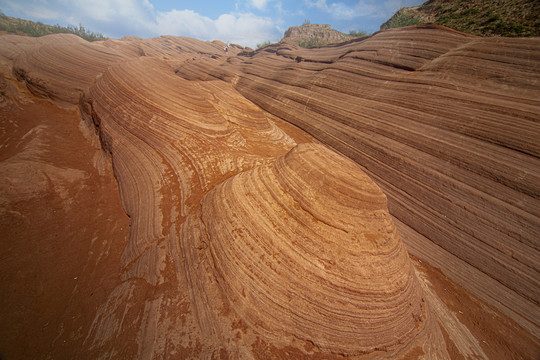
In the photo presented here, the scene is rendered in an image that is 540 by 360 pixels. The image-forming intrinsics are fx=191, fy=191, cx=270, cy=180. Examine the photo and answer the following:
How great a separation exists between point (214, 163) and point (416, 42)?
9412mm

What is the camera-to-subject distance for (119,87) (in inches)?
238

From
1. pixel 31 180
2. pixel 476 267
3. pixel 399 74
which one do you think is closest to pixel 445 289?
pixel 476 267

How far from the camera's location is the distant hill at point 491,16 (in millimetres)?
6243

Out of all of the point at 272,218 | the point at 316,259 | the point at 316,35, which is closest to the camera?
the point at 316,259

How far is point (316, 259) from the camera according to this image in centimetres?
246

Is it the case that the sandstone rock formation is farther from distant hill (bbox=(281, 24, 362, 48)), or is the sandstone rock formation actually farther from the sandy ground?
the sandy ground

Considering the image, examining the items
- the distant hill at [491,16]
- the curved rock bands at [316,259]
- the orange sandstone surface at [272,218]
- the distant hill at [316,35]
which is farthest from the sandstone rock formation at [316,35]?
the curved rock bands at [316,259]

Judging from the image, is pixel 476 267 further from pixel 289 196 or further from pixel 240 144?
pixel 240 144

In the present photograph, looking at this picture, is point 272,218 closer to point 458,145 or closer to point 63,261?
point 63,261

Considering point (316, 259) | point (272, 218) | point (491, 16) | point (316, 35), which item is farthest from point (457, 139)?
point (316, 35)

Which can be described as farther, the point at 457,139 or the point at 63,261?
the point at 457,139

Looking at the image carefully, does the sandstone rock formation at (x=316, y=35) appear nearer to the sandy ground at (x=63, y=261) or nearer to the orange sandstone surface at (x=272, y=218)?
the orange sandstone surface at (x=272, y=218)

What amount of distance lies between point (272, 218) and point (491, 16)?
38.9 feet

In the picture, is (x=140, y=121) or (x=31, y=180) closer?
(x=31, y=180)
